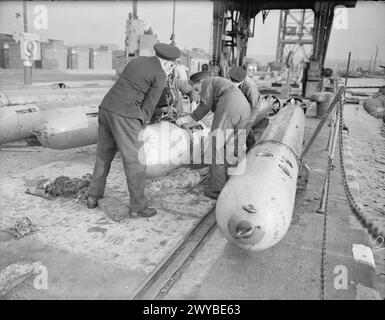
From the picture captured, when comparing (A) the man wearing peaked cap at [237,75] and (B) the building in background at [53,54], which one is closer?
(A) the man wearing peaked cap at [237,75]

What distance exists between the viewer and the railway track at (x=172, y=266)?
262cm

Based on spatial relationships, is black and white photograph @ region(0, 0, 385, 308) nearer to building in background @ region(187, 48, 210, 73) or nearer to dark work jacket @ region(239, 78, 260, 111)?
dark work jacket @ region(239, 78, 260, 111)

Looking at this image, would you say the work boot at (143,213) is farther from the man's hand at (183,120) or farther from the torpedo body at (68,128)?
the torpedo body at (68,128)

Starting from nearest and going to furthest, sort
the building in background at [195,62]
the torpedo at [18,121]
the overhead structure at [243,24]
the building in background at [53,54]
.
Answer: the torpedo at [18,121] → the overhead structure at [243,24] → the building in background at [195,62] → the building in background at [53,54]

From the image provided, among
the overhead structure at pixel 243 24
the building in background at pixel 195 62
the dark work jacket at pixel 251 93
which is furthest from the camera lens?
the building in background at pixel 195 62

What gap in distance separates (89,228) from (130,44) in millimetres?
8062

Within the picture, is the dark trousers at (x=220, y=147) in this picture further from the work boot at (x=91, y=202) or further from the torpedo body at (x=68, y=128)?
the torpedo body at (x=68, y=128)

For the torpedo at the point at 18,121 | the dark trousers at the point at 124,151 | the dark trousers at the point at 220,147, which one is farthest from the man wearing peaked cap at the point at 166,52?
the torpedo at the point at 18,121

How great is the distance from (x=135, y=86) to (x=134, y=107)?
0.73ft

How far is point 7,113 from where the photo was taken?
18.2 ft

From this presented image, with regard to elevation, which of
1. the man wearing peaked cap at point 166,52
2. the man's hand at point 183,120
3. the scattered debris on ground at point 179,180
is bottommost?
the scattered debris on ground at point 179,180

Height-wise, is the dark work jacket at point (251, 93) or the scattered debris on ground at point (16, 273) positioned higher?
the dark work jacket at point (251, 93)

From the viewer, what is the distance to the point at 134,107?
146 inches

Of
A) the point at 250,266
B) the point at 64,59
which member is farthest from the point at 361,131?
the point at 64,59
